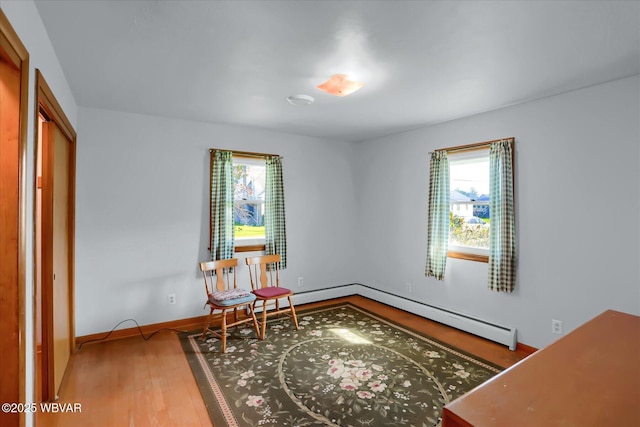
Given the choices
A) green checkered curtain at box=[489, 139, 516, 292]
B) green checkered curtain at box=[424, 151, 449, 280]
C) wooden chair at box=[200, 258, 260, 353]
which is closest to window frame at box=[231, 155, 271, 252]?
wooden chair at box=[200, 258, 260, 353]

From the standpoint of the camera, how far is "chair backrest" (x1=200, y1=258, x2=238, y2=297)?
362 cm

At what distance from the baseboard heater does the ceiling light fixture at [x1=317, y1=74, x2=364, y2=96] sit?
273 centimetres

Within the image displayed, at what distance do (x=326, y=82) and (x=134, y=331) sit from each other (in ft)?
10.6

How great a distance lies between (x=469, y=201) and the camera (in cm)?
372

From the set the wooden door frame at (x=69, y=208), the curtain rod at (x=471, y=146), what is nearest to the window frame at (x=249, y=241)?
the wooden door frame at (x=69, y=208)

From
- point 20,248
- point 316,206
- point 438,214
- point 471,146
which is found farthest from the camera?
point 316,206

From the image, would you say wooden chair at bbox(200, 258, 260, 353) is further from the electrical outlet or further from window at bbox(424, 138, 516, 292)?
window at bbox(424, 138, 516, 292)

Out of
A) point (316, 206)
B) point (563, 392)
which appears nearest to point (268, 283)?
point (316, 206)

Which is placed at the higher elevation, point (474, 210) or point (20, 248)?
point (474, 210)

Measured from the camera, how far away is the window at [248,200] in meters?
4.22

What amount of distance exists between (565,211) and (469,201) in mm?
960

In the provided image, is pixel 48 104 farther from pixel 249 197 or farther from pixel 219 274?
pixel 249 197

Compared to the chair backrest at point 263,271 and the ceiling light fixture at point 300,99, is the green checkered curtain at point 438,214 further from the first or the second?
the chair backrest at point 263,271

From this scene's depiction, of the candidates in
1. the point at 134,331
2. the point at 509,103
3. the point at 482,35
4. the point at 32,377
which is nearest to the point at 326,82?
the point at 482,35
